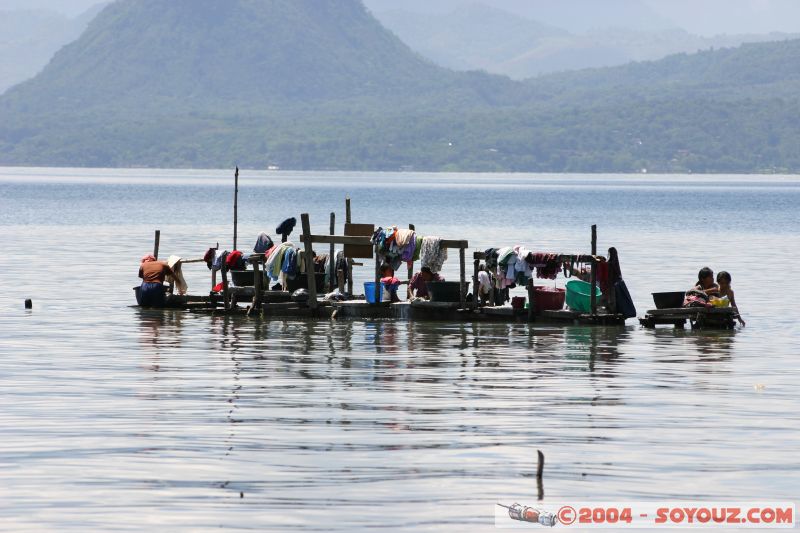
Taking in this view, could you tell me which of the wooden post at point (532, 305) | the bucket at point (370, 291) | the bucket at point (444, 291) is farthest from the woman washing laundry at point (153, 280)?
the wooden post at point (532, 305)

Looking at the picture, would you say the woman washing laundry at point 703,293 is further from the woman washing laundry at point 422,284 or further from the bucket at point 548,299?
the woman washing laundry at point 422,284

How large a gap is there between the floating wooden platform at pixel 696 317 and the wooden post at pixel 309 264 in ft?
24.5

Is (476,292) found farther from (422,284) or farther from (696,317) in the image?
(696,317)

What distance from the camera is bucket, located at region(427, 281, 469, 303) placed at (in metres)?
32.9

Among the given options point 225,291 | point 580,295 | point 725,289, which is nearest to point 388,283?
point 225,291

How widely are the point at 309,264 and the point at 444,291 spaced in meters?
3.13

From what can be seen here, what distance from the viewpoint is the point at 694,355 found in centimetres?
2755

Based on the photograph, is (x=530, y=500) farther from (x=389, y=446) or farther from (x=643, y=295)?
(x=643, y=295)

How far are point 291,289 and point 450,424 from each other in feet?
53.2

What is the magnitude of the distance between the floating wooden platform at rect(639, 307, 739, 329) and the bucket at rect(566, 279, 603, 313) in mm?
1489

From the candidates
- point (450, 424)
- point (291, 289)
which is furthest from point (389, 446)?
point (291, 289)

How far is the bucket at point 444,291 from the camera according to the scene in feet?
108

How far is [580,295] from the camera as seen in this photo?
3209cm

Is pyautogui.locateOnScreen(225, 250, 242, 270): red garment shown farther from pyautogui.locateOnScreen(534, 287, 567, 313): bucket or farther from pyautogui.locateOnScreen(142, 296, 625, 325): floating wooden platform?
pyautogui.locateOnScreen(534, 287, 567, 313): bucket
